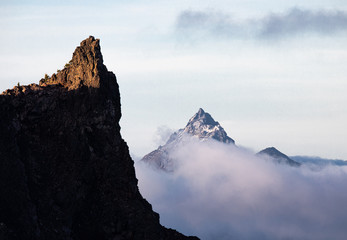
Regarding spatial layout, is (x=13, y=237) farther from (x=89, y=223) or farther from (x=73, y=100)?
(x=73, y=100)

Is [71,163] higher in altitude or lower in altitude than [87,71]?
lower

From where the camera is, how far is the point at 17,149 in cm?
9256

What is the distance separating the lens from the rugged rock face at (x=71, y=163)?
91438mm

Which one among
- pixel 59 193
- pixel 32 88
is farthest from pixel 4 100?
pixel 59 193

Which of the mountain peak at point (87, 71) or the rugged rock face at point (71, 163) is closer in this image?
the rugged rock face at point (71, 163)

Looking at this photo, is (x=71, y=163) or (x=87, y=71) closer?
(x=71, y=163)

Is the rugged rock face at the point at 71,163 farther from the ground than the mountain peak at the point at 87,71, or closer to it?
closer to it

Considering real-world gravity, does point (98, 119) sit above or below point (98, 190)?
above

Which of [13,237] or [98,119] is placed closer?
[13,237]

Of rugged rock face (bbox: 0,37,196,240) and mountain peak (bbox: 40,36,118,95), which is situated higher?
mountain peak (bbox: 40,36,118,95)

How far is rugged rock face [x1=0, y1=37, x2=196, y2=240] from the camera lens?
91438 mm

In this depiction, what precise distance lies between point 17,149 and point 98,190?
10.3 metres

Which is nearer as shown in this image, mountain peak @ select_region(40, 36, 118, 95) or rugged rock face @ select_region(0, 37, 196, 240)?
rugged rock face @ select_region(0, 37, 196, 240)

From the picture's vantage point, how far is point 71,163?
9562 centimetres
